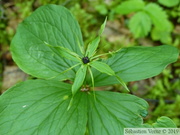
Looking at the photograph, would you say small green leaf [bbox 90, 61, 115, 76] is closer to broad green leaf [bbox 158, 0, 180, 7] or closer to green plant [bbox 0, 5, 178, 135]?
green plant [bbox 0, 5, 178, 135]

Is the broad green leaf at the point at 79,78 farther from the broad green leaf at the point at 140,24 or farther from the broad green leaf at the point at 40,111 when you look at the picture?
the broad green leaf at the point at 140,24

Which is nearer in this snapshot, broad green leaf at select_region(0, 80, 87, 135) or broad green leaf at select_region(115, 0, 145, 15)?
broad green leaf at select_region(0, 80, 87, 135)

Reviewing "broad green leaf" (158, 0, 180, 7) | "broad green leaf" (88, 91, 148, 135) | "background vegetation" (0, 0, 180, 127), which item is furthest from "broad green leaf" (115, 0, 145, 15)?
"broad green leaf" (88, 91, 148, 135)

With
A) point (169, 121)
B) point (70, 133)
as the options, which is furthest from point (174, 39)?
point (70, 133)

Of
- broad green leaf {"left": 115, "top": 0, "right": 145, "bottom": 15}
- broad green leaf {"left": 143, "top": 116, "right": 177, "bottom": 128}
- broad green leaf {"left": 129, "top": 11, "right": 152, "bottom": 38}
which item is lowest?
broad green leaf {"left": 143, "top": 116, "right": 177, "bottom": 128}

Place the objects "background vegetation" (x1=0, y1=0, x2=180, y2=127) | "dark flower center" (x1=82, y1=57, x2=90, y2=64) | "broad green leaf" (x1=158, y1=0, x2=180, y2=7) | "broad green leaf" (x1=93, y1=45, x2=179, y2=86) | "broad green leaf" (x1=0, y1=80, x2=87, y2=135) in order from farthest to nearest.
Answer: "broad green leaf" (x1=158, y1=0, x2=180, y2=7), "background vegetation" (x1=0, y1=0, x2=180, y2=127), "broad green leaf" (x1=93, y1=45, x2=179, y2=86), "broad green leaf" (x1=0, y1=80, x2=87, y2=135), "dark flower center" (x1=82, y1=57, x2=90, y2=64)

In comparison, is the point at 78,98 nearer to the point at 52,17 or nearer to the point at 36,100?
the point at 36,100

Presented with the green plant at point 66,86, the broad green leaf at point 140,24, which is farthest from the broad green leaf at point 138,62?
the broad green leaf at point 140,24

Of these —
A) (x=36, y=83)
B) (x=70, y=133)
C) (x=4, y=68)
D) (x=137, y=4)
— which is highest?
(x=137, y=4)
